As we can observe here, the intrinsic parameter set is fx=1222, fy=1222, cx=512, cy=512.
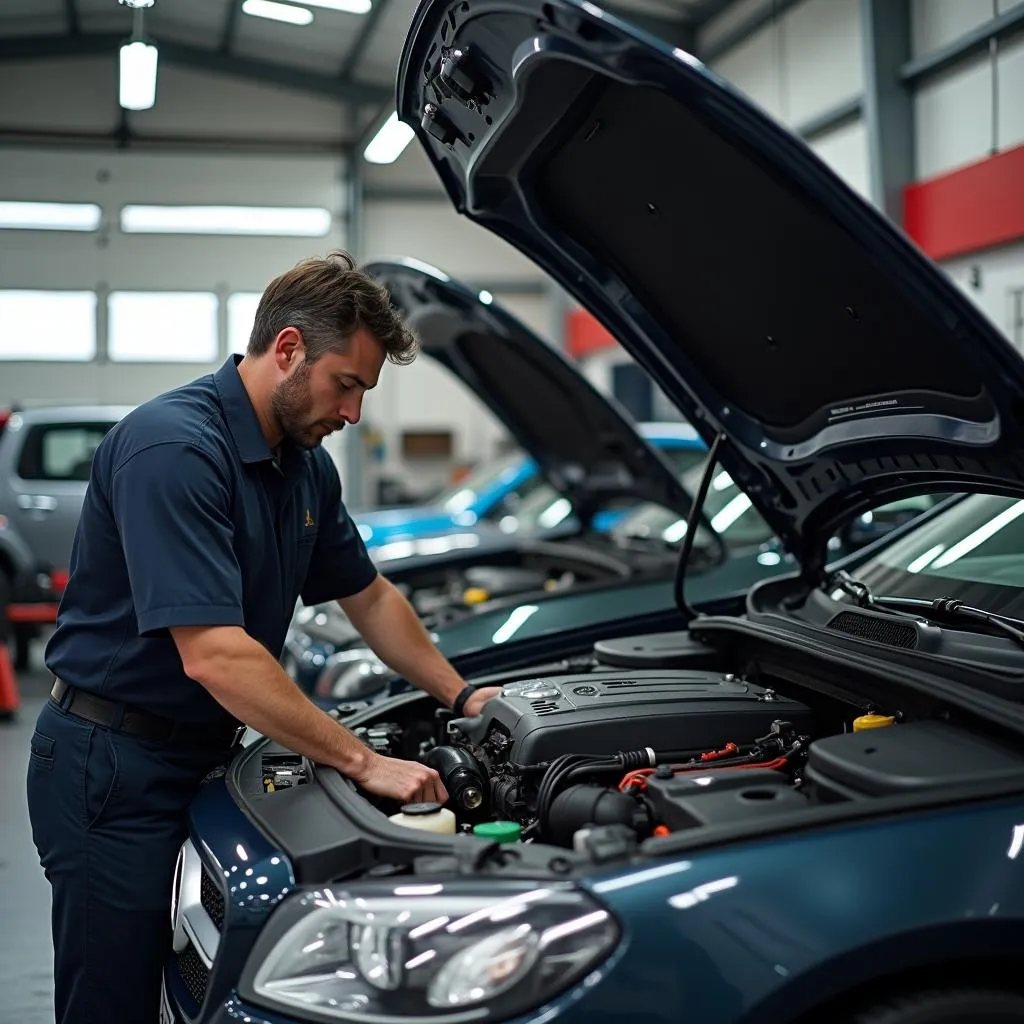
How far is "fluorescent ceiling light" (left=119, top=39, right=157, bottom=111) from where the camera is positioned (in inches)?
294

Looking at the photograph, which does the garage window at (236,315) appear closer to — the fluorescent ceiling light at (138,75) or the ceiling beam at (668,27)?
the fluorescent ceiling light at (138,75)

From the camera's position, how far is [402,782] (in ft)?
6.64

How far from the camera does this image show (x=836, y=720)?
227 cm

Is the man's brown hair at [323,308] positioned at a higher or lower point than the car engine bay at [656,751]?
higher

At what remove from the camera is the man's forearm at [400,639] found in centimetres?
260

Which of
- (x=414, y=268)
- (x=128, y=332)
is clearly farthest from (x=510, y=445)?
(x=414, y=268)

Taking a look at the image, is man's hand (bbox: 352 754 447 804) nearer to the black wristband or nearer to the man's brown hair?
the black wristband

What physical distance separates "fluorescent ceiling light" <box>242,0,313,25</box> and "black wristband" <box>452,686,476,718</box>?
713cm

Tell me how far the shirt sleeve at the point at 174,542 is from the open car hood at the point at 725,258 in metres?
0.83

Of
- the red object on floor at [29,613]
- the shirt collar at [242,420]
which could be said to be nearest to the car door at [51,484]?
the red object on floor at [29,613]

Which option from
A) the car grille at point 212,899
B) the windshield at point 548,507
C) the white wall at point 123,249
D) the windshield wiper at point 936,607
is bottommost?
the car grille at point 212,899

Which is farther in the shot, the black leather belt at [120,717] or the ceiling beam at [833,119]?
the ceiling beam at [833,119]

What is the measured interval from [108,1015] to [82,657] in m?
0.61

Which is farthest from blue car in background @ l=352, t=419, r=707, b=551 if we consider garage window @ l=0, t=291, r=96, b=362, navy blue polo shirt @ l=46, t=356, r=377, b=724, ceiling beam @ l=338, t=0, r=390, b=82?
garage window @ l=0, t=291, r=96, b=362
